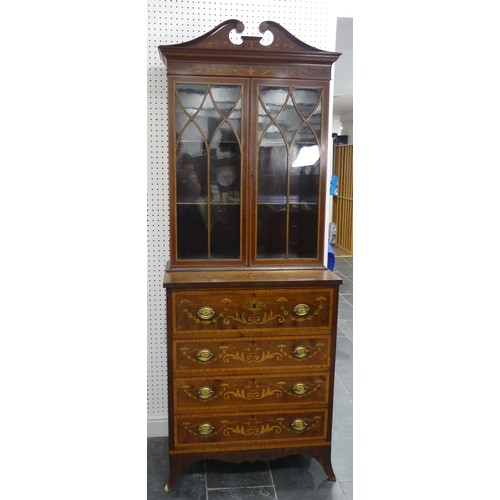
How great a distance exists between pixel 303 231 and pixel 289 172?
0.97 feet

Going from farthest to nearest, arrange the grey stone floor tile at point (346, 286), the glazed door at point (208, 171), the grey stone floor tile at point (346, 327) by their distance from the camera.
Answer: the grey stone floor tile at point (346, 286)
the grey stone floor tile at point (346, 327)
the glazed door at point (208, 171)

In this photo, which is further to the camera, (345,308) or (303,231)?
(345,308)

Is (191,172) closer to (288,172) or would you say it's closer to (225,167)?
(225,167)

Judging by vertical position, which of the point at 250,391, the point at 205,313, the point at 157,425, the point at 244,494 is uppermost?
the point at 205,313

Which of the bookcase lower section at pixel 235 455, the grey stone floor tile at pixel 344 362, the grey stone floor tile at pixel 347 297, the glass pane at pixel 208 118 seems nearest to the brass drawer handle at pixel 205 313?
the bookcase lower section at pixel 235 455

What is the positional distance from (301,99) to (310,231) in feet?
2.04

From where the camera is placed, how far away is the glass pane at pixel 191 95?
2076 mm

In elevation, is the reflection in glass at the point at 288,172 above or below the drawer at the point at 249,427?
above

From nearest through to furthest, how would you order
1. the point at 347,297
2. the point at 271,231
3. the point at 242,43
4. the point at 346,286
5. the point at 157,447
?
the point at 242,43 < the point at 271,231 < the point at 157,447 < the point at 347,297 < the point at 346,286

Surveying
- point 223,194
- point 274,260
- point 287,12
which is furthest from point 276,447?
point 287,12

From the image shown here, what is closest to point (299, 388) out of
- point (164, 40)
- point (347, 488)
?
point (347, 488)

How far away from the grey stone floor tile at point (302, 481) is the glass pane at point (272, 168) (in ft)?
4.37

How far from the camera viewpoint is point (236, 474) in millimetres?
2283

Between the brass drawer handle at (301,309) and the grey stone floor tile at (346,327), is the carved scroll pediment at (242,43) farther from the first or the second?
the grey stone floor tile at (346,327)
